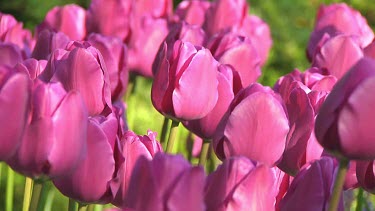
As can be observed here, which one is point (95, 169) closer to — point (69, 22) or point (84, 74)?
point (84, 74)

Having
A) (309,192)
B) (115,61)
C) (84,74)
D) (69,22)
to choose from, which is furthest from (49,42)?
(309,192)

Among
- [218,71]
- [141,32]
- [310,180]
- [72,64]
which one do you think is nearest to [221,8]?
[141,32]

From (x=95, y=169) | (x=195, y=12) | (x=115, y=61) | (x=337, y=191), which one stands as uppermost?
(x=337, y=191)

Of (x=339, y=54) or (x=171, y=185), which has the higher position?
(x=171, y=185)

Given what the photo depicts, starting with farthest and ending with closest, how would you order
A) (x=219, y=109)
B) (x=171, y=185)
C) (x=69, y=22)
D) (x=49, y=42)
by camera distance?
(x=69, y=22)
(x=49, y=42)
(x=219, y=109)
(x=171, y=185)

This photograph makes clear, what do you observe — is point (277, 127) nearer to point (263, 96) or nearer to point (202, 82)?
point (263, 96)

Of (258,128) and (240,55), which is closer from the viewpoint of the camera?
(258,128)

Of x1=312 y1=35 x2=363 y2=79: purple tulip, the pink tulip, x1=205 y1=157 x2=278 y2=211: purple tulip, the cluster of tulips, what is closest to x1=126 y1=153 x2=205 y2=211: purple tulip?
the cluster of tulips
